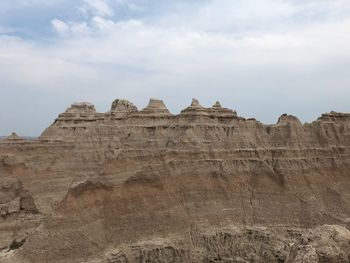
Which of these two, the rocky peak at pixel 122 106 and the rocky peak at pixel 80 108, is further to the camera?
the rocky peak at pixel 80 108

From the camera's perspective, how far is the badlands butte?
35.1m

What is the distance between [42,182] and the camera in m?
52.1

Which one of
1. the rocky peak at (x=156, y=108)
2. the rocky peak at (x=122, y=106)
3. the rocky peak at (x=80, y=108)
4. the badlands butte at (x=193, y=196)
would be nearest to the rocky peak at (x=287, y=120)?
the badlands butte at (x=193, y=196)

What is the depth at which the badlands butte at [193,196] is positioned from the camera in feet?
115

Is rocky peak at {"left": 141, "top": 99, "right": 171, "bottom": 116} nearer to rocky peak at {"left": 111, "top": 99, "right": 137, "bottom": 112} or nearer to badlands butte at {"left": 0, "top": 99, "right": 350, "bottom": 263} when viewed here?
badlands butte at {"left": 0, "top": 99, "right": 350, "bottom": 263}

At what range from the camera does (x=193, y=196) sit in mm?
39562

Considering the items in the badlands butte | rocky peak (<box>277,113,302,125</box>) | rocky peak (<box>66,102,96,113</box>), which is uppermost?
rocky peak (<box>66,102,96,113</box>)

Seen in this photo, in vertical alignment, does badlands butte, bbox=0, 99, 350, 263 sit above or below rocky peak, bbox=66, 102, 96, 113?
below

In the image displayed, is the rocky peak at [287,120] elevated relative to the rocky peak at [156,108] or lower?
lower

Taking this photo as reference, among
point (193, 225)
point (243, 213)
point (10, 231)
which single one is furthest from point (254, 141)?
point (10, 231)

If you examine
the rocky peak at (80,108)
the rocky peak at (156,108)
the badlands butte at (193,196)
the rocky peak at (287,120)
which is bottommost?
the badlands butte at (193,196)

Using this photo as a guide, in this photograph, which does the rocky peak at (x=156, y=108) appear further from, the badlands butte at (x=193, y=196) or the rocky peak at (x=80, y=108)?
the rocky peak at (x=80, y=108)

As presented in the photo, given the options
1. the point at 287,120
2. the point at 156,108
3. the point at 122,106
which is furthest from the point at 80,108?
the point at 287,120

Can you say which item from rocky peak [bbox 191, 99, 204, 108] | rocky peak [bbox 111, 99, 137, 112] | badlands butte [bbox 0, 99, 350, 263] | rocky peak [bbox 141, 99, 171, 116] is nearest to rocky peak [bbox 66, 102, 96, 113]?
rocky peak [bbox 111, 99, 137, 112]
